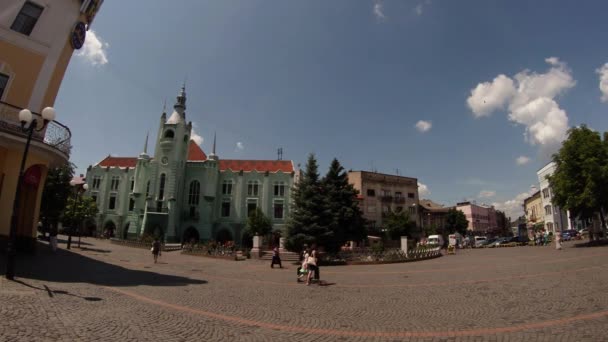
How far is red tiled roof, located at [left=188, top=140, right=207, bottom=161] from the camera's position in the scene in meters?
52.9

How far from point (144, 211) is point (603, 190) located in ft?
166

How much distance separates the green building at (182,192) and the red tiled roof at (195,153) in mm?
161

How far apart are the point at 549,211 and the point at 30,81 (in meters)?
77.0

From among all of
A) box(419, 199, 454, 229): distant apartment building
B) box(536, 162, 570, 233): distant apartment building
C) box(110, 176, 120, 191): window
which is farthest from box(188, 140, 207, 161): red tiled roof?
box(536, 162, 570, 233): distant apartment building

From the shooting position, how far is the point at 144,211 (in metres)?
46.2

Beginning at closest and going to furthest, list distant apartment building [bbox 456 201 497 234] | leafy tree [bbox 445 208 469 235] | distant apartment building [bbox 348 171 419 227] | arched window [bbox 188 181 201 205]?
arched window [bbox 188 181 201 205]
distant apartment building [bbox 348 171 419 227]
leafy tree [bbox 445 208 469 235]
distant apartment building [bbox 456 201 497 234]

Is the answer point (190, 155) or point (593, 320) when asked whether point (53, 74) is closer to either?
point (593, 320)

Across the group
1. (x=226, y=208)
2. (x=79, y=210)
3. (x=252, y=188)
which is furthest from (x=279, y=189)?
(x=79, y=210)

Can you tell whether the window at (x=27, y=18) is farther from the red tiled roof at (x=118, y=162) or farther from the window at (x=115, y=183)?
the red tiled roof at (x=118, y=162)

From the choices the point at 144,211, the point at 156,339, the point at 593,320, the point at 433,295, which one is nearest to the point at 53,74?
the point at 156,339

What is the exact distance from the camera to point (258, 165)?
53.5 meters

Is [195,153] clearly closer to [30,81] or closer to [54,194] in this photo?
[54,194]

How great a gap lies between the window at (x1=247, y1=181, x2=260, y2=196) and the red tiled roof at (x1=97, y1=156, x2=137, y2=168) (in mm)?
20698

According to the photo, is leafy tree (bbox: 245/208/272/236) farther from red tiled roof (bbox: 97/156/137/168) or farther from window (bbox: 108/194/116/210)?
red tiled roof (bbox: 97/156/137/168)
